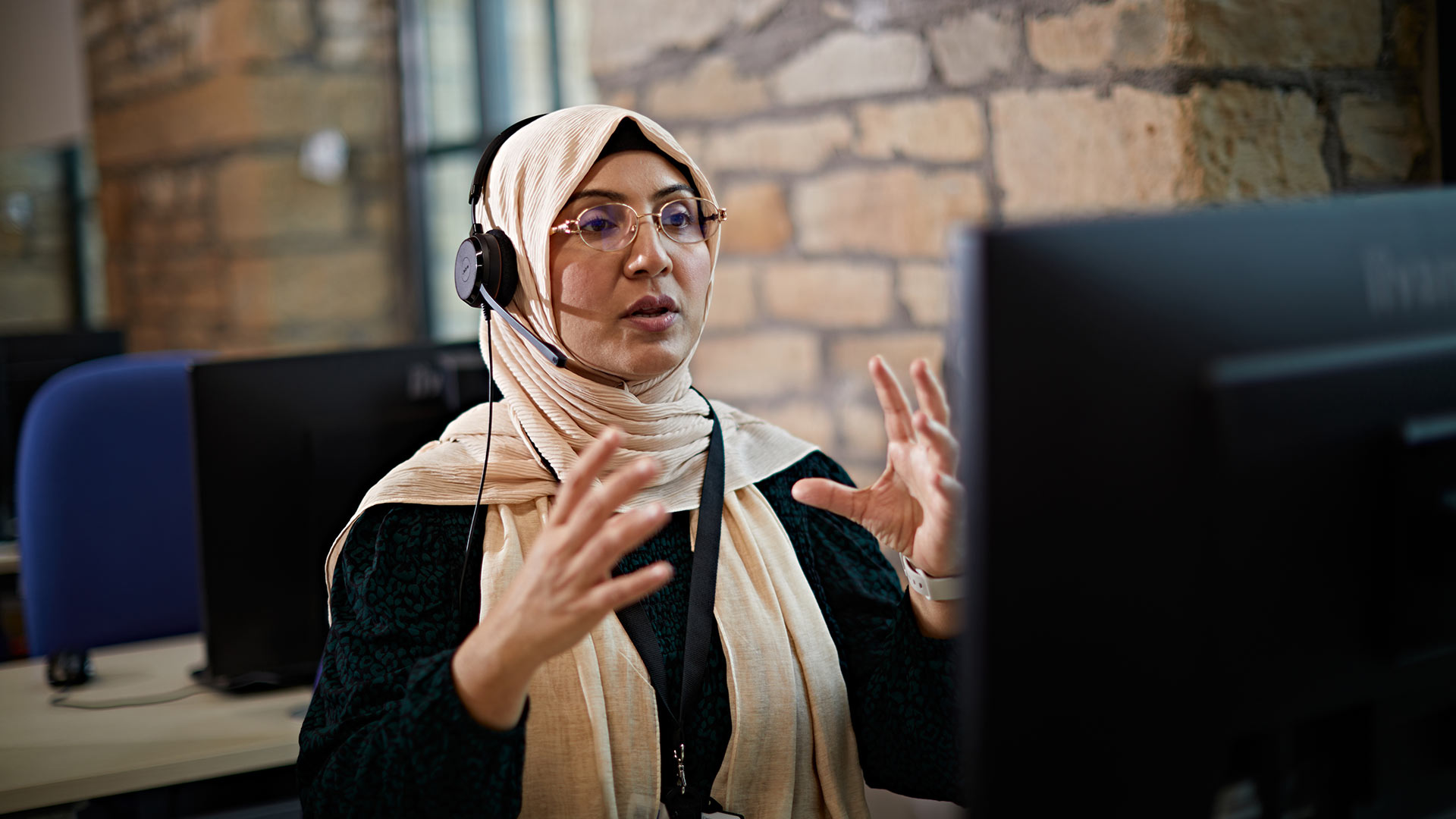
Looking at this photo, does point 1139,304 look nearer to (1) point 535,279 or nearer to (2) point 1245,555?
(2) point 1245,555

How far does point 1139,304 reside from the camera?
0.55 metres

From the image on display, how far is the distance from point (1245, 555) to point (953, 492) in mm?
405

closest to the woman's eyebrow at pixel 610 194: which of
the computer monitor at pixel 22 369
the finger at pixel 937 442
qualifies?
the finger at pixel 937 442

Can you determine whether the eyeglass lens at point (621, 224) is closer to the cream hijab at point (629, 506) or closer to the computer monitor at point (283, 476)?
the cream hijab at point (629, 506)

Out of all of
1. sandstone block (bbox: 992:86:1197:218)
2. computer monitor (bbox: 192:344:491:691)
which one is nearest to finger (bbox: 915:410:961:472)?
sandstone block (bbox: 992:86:1197:218)

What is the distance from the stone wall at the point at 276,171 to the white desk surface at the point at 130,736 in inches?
95.7

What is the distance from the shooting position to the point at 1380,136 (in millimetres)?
1812

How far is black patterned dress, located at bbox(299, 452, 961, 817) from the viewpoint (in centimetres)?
106

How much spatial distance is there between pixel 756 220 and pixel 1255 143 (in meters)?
1.06

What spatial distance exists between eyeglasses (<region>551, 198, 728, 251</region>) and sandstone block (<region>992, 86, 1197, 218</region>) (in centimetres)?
72

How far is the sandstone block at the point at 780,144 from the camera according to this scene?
92.0 inches

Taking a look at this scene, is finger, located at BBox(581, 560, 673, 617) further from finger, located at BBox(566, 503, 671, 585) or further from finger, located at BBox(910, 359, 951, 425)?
finger, located at BBox(910, 359, 951, 425)

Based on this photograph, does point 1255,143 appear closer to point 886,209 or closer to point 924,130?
point 924,130

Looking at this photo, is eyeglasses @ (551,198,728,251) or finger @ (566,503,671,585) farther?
eyeglasses @ (551,198,728,251)
